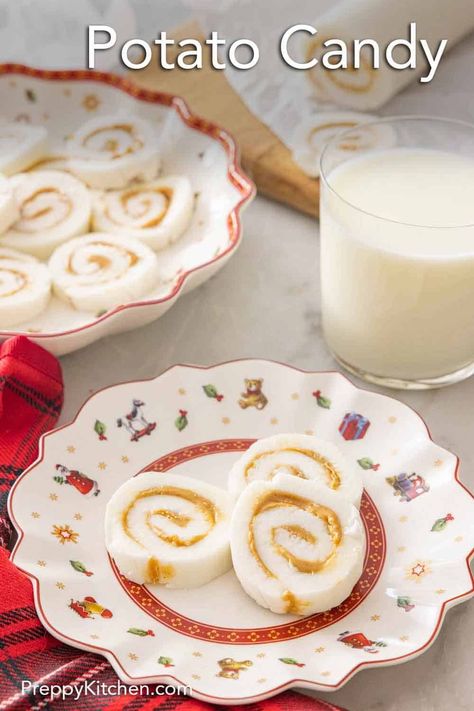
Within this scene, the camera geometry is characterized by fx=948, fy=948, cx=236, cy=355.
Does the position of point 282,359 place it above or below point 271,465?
below

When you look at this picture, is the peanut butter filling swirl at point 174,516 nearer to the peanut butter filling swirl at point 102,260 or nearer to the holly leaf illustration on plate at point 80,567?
the holly leaf illustration on plate at point 80,567

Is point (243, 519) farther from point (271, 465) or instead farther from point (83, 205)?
point (83, 205)

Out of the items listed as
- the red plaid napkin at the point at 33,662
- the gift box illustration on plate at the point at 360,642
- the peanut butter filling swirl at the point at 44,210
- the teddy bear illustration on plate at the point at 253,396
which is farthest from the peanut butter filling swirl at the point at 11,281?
the gift box illustration on plate at the point at 360,642

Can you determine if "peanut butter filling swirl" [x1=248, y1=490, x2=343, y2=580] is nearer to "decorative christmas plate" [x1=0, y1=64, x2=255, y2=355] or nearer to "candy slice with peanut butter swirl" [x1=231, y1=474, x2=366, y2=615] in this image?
"candy slice with peanut butter swirl" [x1=231, y1=474, x2=366, y2=615]

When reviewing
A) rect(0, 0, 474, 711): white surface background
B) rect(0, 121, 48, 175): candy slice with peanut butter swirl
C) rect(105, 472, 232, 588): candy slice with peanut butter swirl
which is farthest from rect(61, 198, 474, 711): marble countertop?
rect(0, 121, 48, 175): candy slice with peanut butter swirl

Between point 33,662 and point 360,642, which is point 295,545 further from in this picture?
point 33,662

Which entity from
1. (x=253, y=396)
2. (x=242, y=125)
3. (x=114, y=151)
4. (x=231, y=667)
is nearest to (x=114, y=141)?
(x=114, y=151)

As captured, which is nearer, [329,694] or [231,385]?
[329,694]

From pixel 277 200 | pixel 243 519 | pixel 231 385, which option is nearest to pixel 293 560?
pixel 243 519
